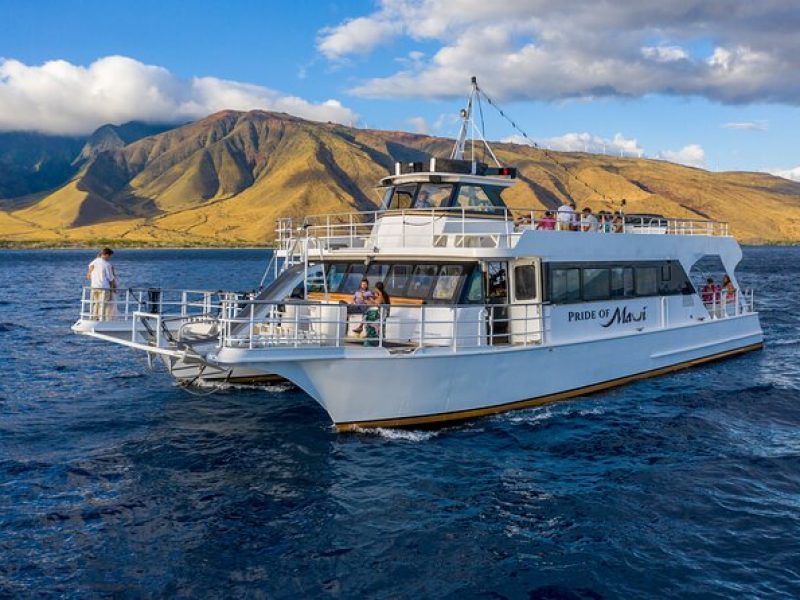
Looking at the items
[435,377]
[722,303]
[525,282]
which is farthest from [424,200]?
[722,303]

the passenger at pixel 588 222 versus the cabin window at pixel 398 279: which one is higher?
the passenger at pixel 588 222

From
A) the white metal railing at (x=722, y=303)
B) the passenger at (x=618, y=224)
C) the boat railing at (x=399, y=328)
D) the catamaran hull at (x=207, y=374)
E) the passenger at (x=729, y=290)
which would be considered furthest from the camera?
the passenger at (x=729, y=290)

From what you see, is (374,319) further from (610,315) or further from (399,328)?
(610,315)

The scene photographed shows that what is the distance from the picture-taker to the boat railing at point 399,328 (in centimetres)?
1317

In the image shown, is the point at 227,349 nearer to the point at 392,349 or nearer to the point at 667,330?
the point at 392,349

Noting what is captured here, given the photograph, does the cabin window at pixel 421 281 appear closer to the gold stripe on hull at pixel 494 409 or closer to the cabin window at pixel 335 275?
the cabin window at pixel 335 275

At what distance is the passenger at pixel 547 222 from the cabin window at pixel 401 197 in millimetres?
3224

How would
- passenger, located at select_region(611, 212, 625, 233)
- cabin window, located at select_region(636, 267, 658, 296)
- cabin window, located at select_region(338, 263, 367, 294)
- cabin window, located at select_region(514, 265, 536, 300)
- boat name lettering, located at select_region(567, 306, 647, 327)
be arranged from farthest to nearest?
cabin window, located at select_region(636, 267, 658, 296) < passenger, located at select_region(611, 212, 625, 233) < cabin window, located at select_region(338, 263, 367, 294) < boat name lettering, located at select_region(567, 306, 647, 327) < cabin window, located at select_region(514, 265, 536, 300)

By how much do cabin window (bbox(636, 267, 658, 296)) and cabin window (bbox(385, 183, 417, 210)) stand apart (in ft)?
21.5

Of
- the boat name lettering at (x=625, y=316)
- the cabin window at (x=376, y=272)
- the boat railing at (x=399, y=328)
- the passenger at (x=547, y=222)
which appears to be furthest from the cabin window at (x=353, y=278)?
the boat name lettering at (x=625, y=316)

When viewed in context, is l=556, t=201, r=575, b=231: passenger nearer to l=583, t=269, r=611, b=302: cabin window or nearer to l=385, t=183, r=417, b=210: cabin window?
l=583, t=269, r=611, b=302: cabin window

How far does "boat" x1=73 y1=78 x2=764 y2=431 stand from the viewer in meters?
13.3

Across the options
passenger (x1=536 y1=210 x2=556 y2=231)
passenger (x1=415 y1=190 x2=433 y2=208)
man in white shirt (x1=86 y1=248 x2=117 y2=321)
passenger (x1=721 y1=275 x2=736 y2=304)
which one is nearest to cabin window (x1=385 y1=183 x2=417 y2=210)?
passenger (x1=415 y1=190 x2=433 y2=208)

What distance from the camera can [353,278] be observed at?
16.9 metres
